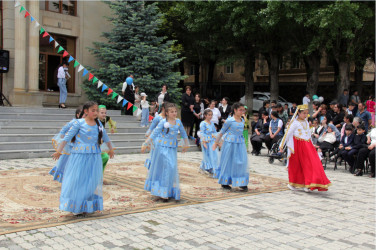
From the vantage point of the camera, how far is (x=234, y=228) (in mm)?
5777

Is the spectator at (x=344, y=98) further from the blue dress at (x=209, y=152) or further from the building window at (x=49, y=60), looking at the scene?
the building window at (x=49, y=60)

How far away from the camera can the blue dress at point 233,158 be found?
8344mm

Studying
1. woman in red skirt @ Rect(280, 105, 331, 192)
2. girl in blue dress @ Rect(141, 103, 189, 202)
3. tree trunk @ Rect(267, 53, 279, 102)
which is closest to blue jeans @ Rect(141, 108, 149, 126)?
woman in red skirt @ Rect(280, 105, 331, 192)

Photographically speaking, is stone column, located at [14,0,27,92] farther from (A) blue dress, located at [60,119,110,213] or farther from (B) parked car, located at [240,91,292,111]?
(B) parked car, located at [240,91,292,111]

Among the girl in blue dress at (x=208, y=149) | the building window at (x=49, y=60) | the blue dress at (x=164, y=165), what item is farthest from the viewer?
the building window at (x=49, y=60)

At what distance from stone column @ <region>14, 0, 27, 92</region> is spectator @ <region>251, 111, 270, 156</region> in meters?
10.9

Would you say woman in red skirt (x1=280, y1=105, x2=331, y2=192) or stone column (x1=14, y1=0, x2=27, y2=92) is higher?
stone column (x1=14, y1=0, x2=27, y2=92)

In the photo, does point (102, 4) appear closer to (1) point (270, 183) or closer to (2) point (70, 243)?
(1) point (270, 183)

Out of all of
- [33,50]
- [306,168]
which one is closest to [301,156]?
[306,168]

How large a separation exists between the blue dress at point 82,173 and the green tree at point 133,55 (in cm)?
1364

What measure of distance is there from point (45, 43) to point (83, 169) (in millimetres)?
16515

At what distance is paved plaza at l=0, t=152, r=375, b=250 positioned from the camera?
502 centimetres

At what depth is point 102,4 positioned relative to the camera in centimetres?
2261

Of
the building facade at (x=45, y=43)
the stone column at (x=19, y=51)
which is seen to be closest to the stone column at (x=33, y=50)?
the building facade at (x=45, y=43)
